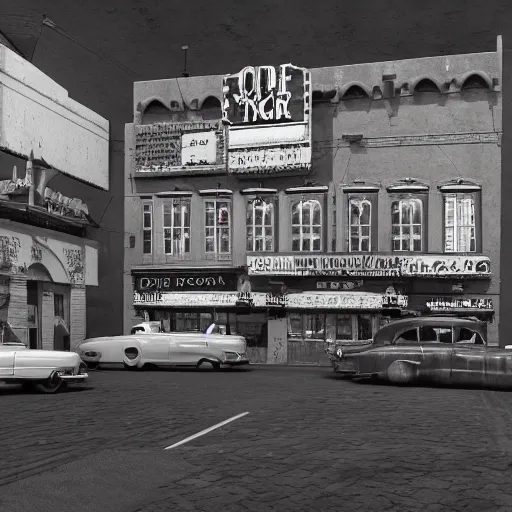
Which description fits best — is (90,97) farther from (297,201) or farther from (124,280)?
(297,201)

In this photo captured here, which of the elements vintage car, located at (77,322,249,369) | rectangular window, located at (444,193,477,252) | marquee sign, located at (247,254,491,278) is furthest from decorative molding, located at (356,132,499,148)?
vintage car, located at (77,322,249,369)

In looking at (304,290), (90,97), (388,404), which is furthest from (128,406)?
(90,97)

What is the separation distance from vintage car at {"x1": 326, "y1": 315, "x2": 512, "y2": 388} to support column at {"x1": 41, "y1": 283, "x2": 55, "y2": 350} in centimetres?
1182

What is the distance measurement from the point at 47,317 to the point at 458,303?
1367 cm

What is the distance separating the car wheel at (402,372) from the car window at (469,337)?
1.38m

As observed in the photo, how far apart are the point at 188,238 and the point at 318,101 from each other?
6.76 meters

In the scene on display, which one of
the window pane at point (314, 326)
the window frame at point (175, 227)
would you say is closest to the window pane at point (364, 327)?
the window pane at point (314, 326)

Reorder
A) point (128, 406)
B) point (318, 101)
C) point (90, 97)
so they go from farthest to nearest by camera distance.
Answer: point (90, 97) → point (318, 101) → point (128, 406)

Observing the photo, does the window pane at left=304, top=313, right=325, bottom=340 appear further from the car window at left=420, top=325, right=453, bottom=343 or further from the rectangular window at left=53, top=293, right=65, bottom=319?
the car window at left=420, top=325, right=453, bottom=343

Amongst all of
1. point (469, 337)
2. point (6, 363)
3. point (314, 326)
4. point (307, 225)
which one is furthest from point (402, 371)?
point (307, 225)

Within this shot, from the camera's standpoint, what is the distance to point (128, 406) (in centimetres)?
1184

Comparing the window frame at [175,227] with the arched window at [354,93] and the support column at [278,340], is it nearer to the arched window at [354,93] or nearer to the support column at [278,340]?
the support column at [278,340]

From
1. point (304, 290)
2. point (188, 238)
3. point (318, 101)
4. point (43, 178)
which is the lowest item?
point (304, 290)

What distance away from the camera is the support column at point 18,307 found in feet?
76.5
